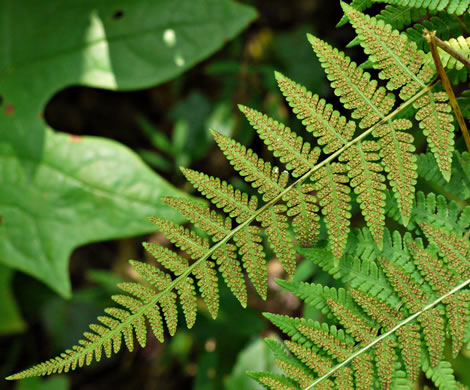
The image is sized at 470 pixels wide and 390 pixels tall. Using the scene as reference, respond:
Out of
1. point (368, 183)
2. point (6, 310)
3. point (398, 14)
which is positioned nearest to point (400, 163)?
point (368, 183)

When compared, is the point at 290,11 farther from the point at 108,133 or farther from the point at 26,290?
the point at 26,290

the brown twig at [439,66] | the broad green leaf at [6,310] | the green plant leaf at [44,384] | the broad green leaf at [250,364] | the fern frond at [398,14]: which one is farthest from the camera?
the green plant leaf at [44,384]

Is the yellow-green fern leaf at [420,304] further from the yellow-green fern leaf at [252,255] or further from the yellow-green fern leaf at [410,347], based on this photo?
the yellow-green fern leaf at [252,255]

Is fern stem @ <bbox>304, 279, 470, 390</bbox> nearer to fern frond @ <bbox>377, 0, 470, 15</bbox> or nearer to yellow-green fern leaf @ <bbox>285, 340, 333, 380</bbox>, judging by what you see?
yellow-green fern leaf @ <bbox>285, 340, 333, 380</bbox>

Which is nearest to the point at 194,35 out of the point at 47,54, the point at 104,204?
the point at 47,54

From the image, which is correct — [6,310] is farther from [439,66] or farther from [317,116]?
[439,66]

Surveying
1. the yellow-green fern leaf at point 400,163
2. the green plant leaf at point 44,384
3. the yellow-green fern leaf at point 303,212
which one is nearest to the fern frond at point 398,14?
the yellow-green fern leaf at point 400,163
